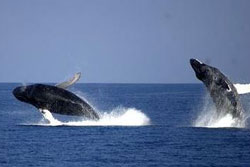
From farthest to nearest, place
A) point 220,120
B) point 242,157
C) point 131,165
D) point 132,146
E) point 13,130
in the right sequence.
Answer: point 13,130, point 220,120, point 132,146, point 242,157, point 131,165

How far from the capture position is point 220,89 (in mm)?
38188

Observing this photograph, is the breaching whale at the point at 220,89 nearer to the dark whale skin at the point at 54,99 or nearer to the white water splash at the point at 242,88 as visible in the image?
the white water splash at the point at 242,88

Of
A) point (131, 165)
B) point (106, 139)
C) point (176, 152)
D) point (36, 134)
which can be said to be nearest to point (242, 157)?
point (176, 152)

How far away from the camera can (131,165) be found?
3117 cm

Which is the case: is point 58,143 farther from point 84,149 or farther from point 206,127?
point 206,127

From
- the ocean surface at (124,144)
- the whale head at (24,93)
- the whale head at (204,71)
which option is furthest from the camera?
the whale head at (24,93)

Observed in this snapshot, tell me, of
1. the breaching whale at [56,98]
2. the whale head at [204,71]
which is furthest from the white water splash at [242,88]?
the breaching whale at [56,98]

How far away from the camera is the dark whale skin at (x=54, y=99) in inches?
1591

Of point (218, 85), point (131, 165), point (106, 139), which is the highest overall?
point (218, 85)

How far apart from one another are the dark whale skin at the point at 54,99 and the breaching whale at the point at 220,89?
6487 millimetres

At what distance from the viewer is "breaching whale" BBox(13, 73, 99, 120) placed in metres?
40.4

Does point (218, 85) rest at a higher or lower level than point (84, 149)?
higher

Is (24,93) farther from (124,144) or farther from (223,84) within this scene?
(223,84)

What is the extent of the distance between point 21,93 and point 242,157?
13.5m
